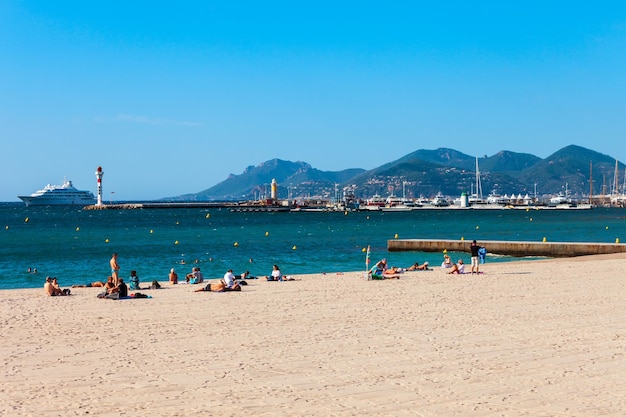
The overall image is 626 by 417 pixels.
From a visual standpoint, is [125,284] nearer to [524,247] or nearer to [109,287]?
[109,287]

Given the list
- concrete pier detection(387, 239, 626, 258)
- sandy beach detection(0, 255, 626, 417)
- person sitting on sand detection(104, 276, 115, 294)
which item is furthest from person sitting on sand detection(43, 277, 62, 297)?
concrete pier detection(387, 239, 626, 258)

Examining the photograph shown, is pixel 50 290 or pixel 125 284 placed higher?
pixel 125 284

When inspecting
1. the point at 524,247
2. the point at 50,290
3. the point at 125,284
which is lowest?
the point at 524,247

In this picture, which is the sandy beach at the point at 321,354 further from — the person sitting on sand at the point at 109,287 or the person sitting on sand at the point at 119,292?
the person sitting on sand at the point at 109,287

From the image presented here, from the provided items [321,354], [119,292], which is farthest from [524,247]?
[321,354]

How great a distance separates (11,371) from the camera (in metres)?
11.4

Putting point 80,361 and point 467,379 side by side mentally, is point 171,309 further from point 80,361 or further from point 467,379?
point 467,379

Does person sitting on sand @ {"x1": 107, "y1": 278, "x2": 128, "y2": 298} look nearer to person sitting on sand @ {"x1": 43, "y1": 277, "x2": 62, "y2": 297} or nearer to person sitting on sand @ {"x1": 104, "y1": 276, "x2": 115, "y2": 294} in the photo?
person sitting on sand @ {"x1": 104, "y1": 276, "x2": 115, "y2": 294}

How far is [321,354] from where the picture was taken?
1245 centimetres

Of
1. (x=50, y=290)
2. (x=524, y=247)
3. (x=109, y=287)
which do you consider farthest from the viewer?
(x=524, y=247)

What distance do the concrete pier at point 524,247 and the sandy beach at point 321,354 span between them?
1723 centimetres

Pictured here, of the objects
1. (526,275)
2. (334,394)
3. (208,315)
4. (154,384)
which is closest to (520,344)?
(334,394)

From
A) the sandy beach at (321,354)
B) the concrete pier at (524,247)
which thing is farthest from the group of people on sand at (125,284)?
the concrete pier at (524,247)

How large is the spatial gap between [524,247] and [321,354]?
29934mm
